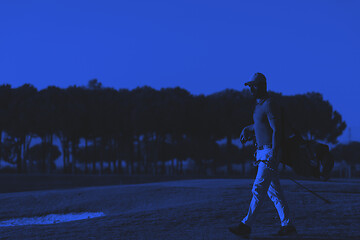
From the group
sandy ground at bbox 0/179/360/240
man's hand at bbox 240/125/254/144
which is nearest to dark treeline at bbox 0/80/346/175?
sandy ground at bbox 0/179/360/240

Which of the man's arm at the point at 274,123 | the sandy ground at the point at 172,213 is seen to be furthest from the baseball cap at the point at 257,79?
the sandy ground at the point at 172,213

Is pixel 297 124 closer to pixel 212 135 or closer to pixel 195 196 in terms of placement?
pixel 212 135

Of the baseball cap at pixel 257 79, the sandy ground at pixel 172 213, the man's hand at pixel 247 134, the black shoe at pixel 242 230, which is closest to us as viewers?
the black shoe at pixel 242 230

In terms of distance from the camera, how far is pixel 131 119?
66.6 meters

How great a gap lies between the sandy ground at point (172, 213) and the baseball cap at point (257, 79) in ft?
8.30

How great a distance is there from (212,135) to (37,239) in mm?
63151

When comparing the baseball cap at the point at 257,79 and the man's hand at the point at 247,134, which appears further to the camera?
the man's hand at the point at 247,134

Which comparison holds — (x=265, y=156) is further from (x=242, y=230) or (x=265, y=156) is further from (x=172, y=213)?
(x=172, y=213)

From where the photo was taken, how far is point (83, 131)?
67.8m

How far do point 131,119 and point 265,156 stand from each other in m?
59.3

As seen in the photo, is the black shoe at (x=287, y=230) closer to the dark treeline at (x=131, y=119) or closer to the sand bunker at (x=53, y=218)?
the sand bunker at (x=53, y=218)

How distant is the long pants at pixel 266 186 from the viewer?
309 inches

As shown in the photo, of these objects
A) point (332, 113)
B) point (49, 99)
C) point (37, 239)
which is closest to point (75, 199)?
point (37, 239)

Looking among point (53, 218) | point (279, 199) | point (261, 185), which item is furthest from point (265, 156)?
point (53, 218)
